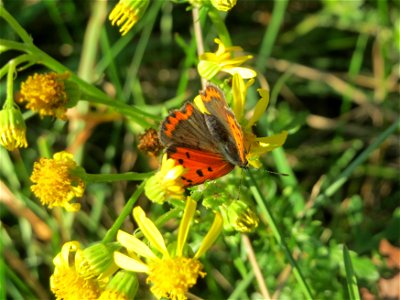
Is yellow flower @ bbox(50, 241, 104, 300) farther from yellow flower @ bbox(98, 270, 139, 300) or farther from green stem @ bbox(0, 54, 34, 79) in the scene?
green stem @ bbox(0, 54, 34, 79)

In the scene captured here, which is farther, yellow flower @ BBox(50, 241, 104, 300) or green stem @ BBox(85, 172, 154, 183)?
green stem @ BBox(85, 172, 154, 183)

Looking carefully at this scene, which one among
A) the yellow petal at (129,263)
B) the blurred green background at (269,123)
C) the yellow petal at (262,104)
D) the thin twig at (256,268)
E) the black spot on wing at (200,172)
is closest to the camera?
the black spot on wing at (200,172)

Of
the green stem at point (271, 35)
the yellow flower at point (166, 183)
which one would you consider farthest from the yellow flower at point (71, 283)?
the green stem at point (271, 35)

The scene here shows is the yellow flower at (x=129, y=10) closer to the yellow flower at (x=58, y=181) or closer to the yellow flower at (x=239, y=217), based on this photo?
the yellow flower at (x=58, y=181)

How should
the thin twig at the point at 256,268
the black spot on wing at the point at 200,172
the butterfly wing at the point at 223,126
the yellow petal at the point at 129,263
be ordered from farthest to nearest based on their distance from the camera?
the thin twig at the point at 256,268
the yellow petal at the point at 129,263
the butterfly wing at the point at 223,126
the black spot on wing at the point at 200,172

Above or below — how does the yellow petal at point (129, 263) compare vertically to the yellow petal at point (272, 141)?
below

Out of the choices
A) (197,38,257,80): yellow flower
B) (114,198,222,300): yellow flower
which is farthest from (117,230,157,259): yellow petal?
(197,38,257,80): yellow flower
